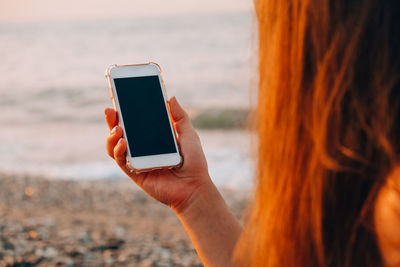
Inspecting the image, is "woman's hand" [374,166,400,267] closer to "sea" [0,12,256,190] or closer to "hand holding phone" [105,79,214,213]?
"sea" [0,12,256,190]

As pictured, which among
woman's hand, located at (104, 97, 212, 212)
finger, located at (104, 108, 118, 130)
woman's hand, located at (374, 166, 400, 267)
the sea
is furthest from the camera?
the sea

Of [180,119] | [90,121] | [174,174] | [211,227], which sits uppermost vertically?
[180,119]

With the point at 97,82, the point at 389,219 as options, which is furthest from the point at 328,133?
the point at 97,82

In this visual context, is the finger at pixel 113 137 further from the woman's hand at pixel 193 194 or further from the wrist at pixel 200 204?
the wrist at pixel 200 204

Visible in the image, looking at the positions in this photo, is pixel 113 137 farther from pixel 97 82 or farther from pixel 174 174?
pixel 97 82

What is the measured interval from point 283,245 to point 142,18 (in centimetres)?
4601

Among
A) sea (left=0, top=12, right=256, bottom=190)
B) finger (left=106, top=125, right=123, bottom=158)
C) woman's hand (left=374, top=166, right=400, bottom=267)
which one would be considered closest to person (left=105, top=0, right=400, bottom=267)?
woman's hand (left=374, top=166, right=400, bottom=267)

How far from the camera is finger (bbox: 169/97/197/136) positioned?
6.30 ft

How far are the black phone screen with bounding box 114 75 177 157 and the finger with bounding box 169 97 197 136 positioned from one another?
0.14ft

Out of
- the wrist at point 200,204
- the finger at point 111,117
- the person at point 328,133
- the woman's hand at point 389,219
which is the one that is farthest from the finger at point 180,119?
the woman's hand at point 389,219

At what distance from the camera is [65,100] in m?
18.5

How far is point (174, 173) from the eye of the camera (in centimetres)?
180

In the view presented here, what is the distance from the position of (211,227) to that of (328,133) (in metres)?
0.70

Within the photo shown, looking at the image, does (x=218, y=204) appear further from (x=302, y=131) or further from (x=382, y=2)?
(x=382, y=2)
